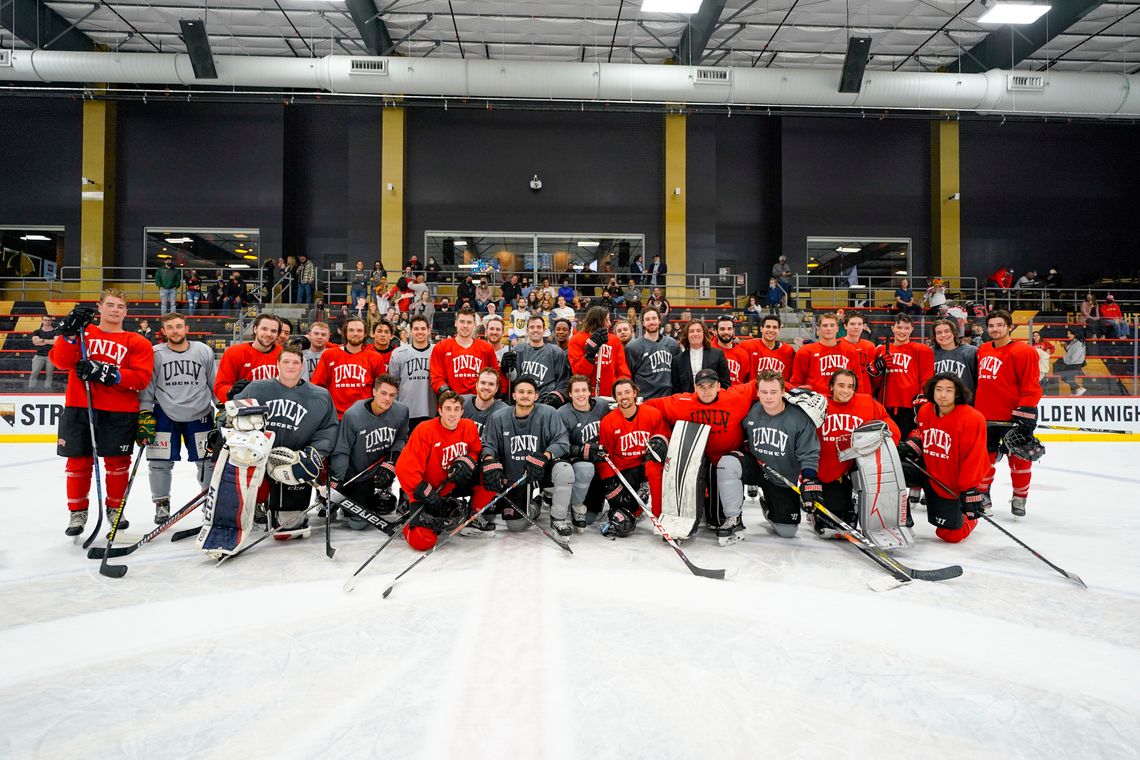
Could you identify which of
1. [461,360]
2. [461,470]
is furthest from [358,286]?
[461,470]

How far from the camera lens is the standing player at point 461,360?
15.3 feet

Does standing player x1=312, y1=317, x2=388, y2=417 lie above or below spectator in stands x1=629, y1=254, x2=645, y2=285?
below

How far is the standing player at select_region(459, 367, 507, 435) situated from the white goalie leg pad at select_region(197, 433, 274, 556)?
1.27m

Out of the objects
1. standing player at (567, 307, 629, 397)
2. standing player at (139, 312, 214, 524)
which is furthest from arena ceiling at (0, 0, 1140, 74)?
standing player at (139, 312, 214, 524)

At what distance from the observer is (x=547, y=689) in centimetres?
200

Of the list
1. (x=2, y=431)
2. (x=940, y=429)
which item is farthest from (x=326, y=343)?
(x=2, y=431)

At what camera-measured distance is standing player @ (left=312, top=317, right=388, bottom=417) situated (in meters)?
4.57

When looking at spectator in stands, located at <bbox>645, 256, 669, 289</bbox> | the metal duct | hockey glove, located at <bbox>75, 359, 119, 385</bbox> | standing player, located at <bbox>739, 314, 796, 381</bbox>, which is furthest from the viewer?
spectator in stands, located at <bbox>645, 256, 669, 289</bbox>

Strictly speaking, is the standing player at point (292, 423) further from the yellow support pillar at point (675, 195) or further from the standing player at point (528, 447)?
the yellow support pillar at point (675, 195)

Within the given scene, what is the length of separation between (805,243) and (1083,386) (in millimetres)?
7421

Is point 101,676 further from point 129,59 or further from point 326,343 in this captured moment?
point 129,59

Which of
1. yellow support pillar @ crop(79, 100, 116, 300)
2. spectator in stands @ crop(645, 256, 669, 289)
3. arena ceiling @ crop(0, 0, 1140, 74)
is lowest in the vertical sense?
spectator in stands @ crop(645, 256, 669, 289)

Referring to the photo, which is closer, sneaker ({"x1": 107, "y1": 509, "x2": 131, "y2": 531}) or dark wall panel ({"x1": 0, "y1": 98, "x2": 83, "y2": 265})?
sneaker ({"x1": 107, "y1": 509, "x2": 131, "y2": 531})

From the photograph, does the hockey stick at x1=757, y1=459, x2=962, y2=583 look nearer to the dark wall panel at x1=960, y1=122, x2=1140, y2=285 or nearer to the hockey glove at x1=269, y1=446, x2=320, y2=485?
the hockey glove at x1=269, y1=446, x2=320, y2=485
